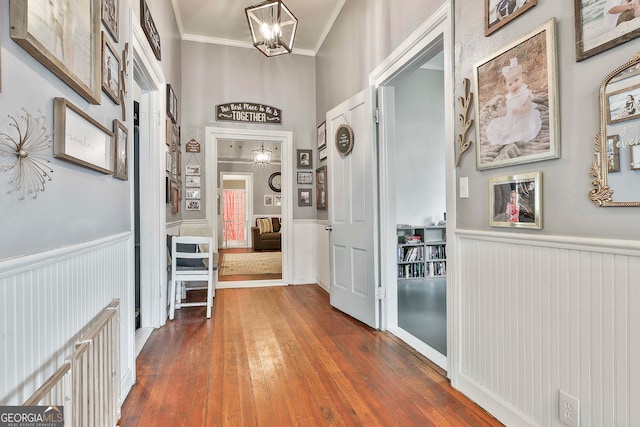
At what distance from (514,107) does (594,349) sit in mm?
1039

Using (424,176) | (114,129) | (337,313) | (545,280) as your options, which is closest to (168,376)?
(114,129)

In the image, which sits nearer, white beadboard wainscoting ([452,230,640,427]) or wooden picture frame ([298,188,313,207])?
white beadboard wainscoting ([452,230,640,427])

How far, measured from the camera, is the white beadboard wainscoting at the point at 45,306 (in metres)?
0.83

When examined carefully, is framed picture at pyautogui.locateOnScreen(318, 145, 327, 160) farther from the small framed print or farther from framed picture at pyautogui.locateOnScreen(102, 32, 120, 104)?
framed picture at pyautogui.locateOnScreen(102, 32, 120, 104)

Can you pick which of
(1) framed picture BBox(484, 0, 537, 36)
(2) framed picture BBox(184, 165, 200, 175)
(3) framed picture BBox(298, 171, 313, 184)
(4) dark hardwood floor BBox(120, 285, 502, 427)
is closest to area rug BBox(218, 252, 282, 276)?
(3) framed picture BBox(298, 171, 313, 184)

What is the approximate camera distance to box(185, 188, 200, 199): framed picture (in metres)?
4.27

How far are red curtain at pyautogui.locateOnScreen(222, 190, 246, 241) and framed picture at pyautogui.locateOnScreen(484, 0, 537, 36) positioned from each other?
9.28 m

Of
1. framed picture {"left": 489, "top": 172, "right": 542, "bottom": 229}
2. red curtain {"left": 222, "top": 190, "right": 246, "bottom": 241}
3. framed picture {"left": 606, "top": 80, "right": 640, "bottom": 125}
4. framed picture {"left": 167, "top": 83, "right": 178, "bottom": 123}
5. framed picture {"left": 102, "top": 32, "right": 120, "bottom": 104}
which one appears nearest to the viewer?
framed picture {"left": 606, "top": 80, "right": 640, "bottom": 125}

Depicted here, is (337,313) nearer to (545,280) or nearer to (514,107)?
(545,280)

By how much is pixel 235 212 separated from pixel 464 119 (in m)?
9.25

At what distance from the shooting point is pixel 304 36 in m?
4.39

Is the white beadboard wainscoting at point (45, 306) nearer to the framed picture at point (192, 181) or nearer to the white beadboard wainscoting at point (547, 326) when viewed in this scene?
the white beadboard wainscoting at point (547, 326)

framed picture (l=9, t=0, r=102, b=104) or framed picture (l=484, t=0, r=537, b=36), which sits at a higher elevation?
framed picture (l=484, t=0, r=537, b=36)

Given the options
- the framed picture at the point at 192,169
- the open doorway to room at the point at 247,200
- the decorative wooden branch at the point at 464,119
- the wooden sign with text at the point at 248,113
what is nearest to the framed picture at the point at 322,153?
the wooden sign with text at the point at 248,113
